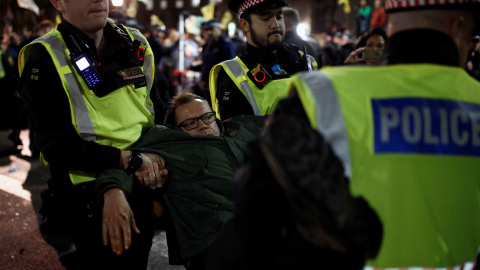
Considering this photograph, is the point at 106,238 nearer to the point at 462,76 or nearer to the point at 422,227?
the point at 422,227

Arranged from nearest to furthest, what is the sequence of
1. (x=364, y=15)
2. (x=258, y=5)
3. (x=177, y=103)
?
(x=177, y=103), (x=258, y=5), (x=364, y=15)

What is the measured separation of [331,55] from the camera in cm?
738

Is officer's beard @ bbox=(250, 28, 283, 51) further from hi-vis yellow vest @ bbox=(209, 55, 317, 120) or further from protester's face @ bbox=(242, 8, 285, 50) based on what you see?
hi-vis yellow vest @ bbox=(209, 55, 317, 120)

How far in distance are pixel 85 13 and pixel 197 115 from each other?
0.86m

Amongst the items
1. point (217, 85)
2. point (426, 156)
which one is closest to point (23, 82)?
point (217, 85)

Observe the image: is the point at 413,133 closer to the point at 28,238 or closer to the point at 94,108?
the point at 94,108

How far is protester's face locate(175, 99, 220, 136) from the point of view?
2613mm

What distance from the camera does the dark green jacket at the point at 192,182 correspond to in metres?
2.06

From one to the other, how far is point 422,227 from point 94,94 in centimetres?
159

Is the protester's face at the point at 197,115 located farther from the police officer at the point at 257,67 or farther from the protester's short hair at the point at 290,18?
the protester's short hair at the point at 290,18

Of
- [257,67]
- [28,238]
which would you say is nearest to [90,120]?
[257,67]

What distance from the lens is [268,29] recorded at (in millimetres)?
2990

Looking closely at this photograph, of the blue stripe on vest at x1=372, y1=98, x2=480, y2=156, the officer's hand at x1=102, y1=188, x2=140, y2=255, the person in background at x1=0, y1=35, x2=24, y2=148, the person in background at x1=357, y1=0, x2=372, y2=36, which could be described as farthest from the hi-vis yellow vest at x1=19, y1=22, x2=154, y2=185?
the person in background at x1=357, y1=0, x2=372, y2=36

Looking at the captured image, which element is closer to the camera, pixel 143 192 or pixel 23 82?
pixel 23 82
